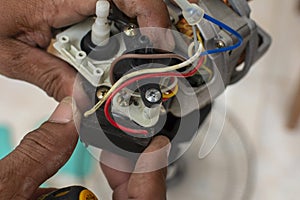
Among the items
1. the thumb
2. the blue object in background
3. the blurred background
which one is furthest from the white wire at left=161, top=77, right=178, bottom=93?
the blue object in background

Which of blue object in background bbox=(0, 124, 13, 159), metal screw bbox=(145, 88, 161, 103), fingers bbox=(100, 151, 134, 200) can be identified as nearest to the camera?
metal screw bbox=(145, 88, 161, 103)

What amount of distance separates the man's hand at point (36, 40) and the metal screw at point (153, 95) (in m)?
0.16


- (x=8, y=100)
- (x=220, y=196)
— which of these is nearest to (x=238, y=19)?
(x=220, y=196)

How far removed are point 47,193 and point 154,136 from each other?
14cm

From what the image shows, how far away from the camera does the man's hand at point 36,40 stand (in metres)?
0.67

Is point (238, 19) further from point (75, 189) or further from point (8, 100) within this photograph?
point (8, 100)

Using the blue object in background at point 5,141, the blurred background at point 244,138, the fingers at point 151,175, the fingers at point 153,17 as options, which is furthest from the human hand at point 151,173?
the blue object in background at point 5,141

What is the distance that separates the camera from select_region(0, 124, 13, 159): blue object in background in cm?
108

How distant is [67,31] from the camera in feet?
2.13

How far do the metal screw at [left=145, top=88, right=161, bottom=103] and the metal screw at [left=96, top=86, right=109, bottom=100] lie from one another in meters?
0.07

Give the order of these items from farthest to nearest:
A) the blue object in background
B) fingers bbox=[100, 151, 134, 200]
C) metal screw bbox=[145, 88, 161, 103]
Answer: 1. the blue object in background
2. fingers bbox=[100, 151, 134, 200]
3. metal screw bbox=[145, 88, 161, 103]

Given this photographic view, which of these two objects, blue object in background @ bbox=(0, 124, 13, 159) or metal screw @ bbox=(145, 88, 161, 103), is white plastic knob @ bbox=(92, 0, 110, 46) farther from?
blue object in background @ bbox=(0, 124, 13, 159)

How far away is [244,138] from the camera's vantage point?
117 cm

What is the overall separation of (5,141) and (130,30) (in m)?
0.60
